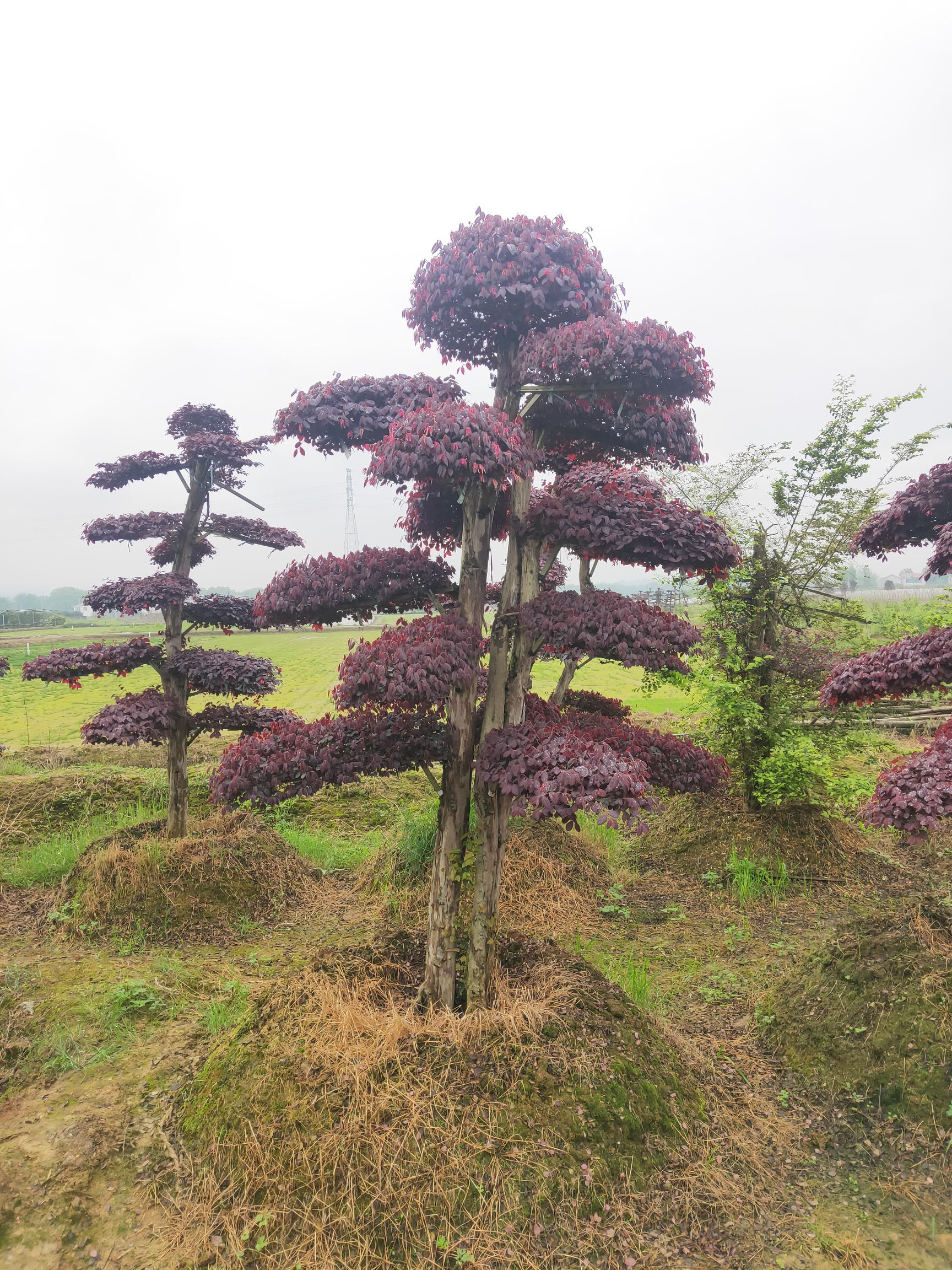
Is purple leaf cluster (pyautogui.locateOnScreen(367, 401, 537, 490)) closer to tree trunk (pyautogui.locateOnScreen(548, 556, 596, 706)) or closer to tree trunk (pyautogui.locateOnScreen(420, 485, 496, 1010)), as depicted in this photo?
tree trunk (pyautogui.locateOnScreen(420, 485, 496, 1010))

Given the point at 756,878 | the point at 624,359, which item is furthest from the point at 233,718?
the point at 756,878

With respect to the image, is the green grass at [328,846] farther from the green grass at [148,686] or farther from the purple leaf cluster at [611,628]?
the purple leaf cluster at [611,628]

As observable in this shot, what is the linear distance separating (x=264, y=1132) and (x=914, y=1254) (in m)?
3.01

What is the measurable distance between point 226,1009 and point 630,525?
4.19m

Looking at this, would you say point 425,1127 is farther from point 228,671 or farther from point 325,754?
point 228,671

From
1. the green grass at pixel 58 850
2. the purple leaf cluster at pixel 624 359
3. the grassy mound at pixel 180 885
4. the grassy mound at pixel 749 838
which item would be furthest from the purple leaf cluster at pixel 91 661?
the grassy mound at pixel 749 838

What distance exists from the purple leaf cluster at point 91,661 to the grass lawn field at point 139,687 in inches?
122

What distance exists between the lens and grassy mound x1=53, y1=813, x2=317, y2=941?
Result: 244 inches

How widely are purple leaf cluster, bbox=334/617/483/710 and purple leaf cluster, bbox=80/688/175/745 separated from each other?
4210mm

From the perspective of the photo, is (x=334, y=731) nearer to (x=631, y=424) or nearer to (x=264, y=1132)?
(x=264, y=1132)

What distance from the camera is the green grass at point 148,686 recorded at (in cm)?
1309

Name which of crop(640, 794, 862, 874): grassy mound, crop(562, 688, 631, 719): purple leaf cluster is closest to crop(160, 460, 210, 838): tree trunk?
crop(562, 688, 631, 719): purple leaf cluster

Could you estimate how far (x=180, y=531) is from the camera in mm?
7480

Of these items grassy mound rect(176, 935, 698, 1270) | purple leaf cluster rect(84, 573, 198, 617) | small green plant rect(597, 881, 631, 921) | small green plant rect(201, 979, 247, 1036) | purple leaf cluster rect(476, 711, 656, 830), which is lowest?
small green plant rect(597, 881, 631, 921)
